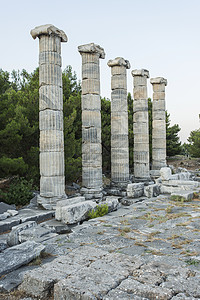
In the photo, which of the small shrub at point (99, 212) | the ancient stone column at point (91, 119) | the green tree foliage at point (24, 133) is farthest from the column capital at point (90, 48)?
the small shrub at point (99, 212)

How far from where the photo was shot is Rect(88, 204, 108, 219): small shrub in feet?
30.1

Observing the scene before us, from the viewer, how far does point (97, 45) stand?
545 inches

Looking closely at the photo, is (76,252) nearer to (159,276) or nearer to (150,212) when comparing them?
(159,276)

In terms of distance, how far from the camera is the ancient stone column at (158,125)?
801 inches

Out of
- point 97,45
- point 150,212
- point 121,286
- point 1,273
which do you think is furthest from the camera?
point 97,45

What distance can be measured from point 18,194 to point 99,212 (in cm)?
528

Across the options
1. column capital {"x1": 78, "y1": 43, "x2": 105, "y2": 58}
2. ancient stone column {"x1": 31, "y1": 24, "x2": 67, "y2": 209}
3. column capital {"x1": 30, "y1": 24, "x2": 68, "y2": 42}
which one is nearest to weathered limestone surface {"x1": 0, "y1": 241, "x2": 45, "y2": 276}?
ancient stone column {"x1": 31, "y1": 24, "x2": 67, "y2": 209}

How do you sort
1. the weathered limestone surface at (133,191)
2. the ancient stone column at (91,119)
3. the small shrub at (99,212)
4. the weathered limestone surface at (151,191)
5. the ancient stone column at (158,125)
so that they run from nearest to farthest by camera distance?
1. the small shrub at (99,212)
2. the weathered limestone surface at (151,191)
3. the weathered limestone surface at (133,191)
4. the ancient stone column at (91,119)
5. the ancient stone column at (158,125)

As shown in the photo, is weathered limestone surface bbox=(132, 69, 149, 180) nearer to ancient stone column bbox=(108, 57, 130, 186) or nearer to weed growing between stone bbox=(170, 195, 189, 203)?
ancient stone column bbox=(108, 57, 130, 186)

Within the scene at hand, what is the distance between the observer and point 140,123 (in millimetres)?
18062

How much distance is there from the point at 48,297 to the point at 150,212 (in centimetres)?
566

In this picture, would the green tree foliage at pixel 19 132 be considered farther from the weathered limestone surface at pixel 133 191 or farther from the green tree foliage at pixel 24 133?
the weathered limestone surface at pixel 133 191

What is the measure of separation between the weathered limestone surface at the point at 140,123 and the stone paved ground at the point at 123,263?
943 centimetres

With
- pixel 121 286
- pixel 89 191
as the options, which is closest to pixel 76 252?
pixel 121 286
